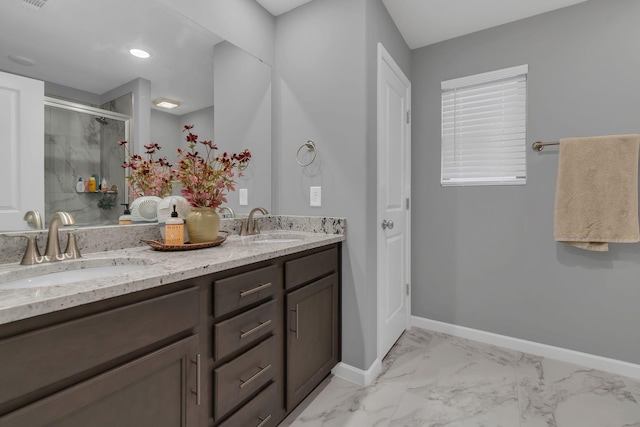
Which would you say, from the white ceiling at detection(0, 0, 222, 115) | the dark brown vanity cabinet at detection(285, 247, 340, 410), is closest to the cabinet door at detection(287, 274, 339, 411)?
the dark brown vanity cabinet at detection(285, 247, 340, 410)

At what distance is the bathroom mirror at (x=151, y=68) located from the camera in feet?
3.66

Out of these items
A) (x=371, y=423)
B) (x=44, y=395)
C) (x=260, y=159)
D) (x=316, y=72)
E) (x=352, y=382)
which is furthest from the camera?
(x=260, y=159)

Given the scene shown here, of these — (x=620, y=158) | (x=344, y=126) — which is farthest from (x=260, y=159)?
(x=620, y=158)

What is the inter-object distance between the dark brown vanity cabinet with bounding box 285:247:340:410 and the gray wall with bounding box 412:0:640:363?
112 cm

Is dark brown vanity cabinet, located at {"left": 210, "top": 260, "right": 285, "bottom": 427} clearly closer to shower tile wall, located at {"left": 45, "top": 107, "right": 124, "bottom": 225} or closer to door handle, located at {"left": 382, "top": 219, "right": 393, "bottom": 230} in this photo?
shower tile wall, located at {"left": 45, "top": 107, "right": 124, "bottom": 225}

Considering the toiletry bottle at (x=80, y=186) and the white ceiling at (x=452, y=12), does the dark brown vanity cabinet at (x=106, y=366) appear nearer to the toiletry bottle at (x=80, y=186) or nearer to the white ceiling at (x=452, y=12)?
the toiletry bottle at (x=80, y=186)

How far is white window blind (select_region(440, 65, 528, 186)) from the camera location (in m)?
2.20

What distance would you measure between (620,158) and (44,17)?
3.00m

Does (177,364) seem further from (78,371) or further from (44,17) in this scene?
(44,17)

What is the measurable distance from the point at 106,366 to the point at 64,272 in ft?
1.58

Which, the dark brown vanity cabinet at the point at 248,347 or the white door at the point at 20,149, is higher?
the white door at the point at 20,149

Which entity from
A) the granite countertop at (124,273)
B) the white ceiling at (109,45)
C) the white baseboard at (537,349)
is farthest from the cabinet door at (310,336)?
the white ceiling at (109,45)

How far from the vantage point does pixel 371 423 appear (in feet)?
4.90

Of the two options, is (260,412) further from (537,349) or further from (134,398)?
(537,349)
